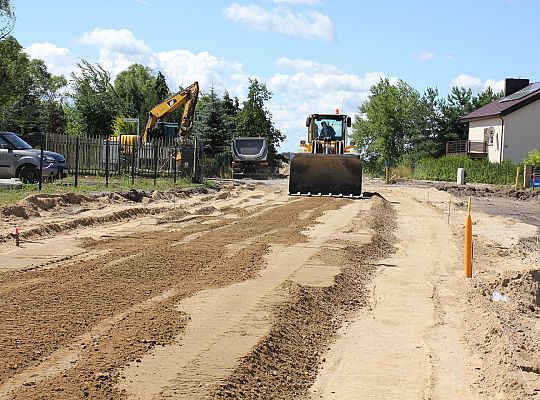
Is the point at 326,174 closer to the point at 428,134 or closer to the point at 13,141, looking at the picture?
the point at 13,141

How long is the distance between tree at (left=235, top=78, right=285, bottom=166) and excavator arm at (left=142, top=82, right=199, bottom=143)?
24471mm

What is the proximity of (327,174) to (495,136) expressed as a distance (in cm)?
3489

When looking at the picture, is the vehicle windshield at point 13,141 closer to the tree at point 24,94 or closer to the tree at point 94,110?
the tree at point 24,94

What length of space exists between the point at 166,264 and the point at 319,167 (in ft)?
62.6

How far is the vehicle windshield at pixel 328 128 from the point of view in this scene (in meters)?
34.1

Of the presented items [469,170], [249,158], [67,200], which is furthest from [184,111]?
[67,200]

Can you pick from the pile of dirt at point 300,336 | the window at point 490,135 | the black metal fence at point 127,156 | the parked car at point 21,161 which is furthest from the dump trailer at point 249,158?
the pile of dirt at point 300,336

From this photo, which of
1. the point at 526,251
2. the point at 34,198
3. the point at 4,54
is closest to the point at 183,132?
the point at 4,54

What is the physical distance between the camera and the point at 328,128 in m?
34.1

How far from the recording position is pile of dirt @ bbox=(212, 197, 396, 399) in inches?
255

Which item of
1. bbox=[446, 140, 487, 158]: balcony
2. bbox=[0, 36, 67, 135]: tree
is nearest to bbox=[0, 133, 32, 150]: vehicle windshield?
bbox=[0, 36, 67, 135]: tree

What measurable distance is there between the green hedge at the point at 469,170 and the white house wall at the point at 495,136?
13.2 feet

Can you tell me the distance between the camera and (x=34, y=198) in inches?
771

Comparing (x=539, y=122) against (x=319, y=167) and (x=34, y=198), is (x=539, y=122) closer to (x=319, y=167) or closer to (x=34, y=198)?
(x=319, y=167)
